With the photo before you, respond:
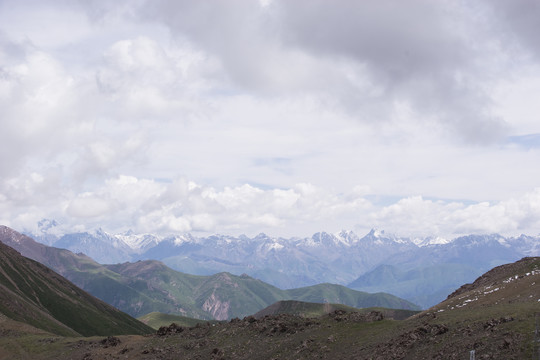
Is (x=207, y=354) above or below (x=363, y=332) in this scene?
below

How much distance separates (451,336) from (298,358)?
64.9ft

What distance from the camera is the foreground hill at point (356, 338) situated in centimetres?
4691

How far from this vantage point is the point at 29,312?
158m

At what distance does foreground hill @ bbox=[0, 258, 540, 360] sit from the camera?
154ft

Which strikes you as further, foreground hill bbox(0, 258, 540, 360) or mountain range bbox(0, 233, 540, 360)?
mountain range bbox(0, 233, 540, 360)

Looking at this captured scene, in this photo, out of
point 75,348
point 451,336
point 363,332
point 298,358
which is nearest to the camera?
point 451,336

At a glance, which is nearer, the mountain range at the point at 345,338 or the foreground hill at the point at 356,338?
the foreground hill at the point at 356,338

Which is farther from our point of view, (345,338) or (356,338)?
(345,338)

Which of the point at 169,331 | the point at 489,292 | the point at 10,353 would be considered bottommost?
the point at 10,353

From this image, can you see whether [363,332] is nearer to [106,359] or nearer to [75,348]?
[106,359]

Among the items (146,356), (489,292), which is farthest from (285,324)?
(489,292)

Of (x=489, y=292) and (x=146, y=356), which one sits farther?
(x=489, y=292)

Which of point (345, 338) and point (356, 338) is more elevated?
point (356, 338)

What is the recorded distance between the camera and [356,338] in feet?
203
